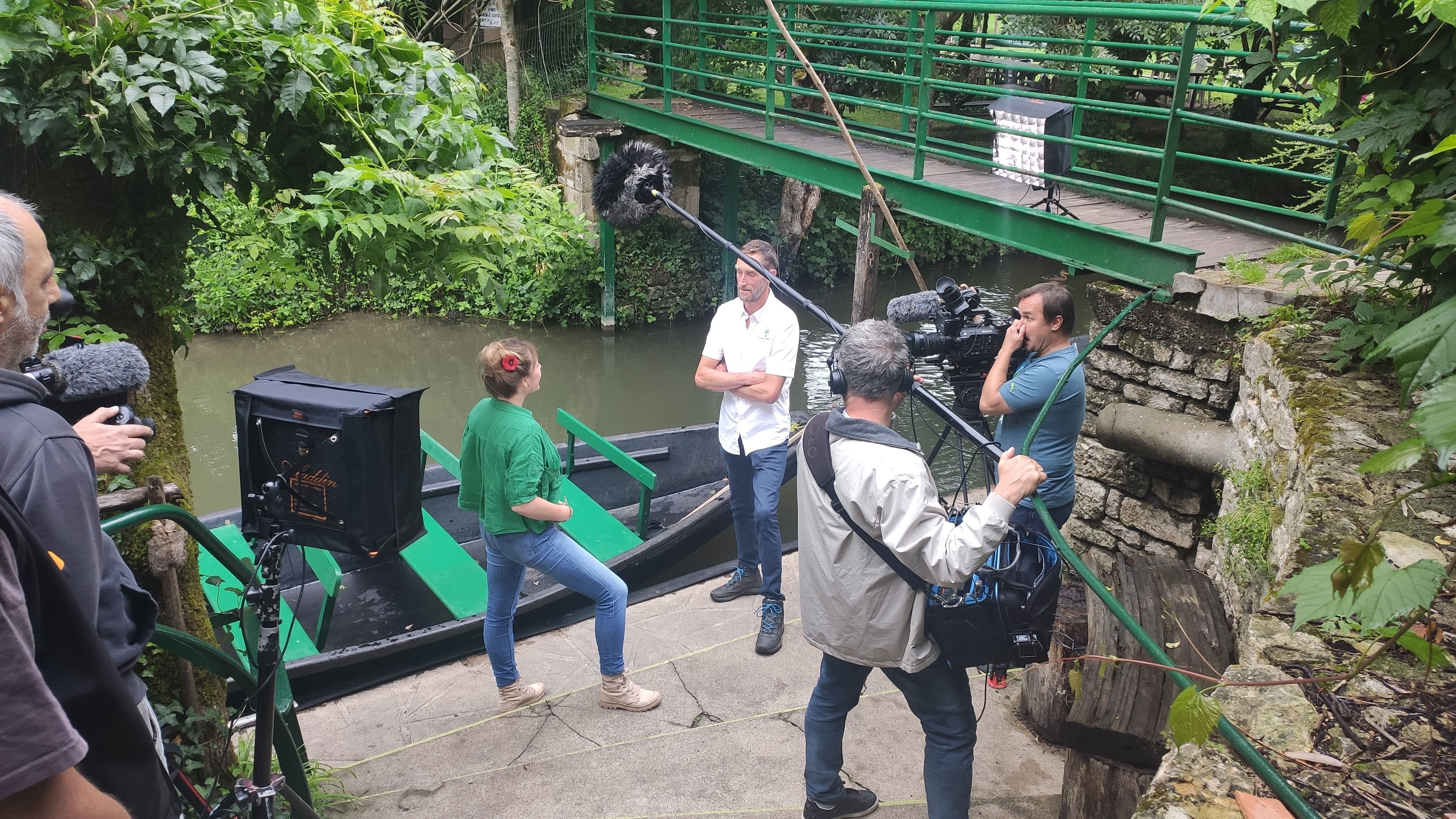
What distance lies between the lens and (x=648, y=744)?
3.54 metres

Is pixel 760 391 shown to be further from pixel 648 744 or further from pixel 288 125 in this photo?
pixel 288 125

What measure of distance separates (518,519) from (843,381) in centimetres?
145

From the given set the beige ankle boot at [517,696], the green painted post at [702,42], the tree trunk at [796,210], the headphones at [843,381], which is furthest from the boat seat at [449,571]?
the tree trunk at [796,210]

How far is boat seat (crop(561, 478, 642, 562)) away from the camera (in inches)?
223

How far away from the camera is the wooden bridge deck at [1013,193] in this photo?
15.9ft

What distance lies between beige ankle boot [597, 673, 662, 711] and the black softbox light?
3.58 ft

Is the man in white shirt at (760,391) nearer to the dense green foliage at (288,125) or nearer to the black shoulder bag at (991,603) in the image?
the dense green foliage at (288,125)

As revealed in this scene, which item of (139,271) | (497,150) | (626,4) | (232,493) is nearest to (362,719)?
(139,271)

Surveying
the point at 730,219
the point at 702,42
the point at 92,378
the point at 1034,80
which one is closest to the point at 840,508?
the point at 92,378

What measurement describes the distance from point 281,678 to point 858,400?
2051 mm

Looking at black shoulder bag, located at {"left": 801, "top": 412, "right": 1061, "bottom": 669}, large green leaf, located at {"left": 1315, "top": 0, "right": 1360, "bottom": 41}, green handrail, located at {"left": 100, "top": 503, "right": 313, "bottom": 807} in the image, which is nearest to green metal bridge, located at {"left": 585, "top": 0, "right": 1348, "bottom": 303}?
large green leaf, located at {"left": 1315, "top": 0, "right": 1360, "bottom": 41}

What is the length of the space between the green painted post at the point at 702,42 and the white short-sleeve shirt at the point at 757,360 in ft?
16.2

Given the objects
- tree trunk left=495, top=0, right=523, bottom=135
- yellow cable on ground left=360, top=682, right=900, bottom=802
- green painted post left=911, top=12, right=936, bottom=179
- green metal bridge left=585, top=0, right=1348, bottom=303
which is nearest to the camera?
yellow cable on ground left=360, top=682, right=900, bottom=802

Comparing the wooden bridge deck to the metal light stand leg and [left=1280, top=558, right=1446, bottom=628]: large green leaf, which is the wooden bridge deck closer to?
[left=1280, top=558, right=1446, bottom=628]: large green leaf
